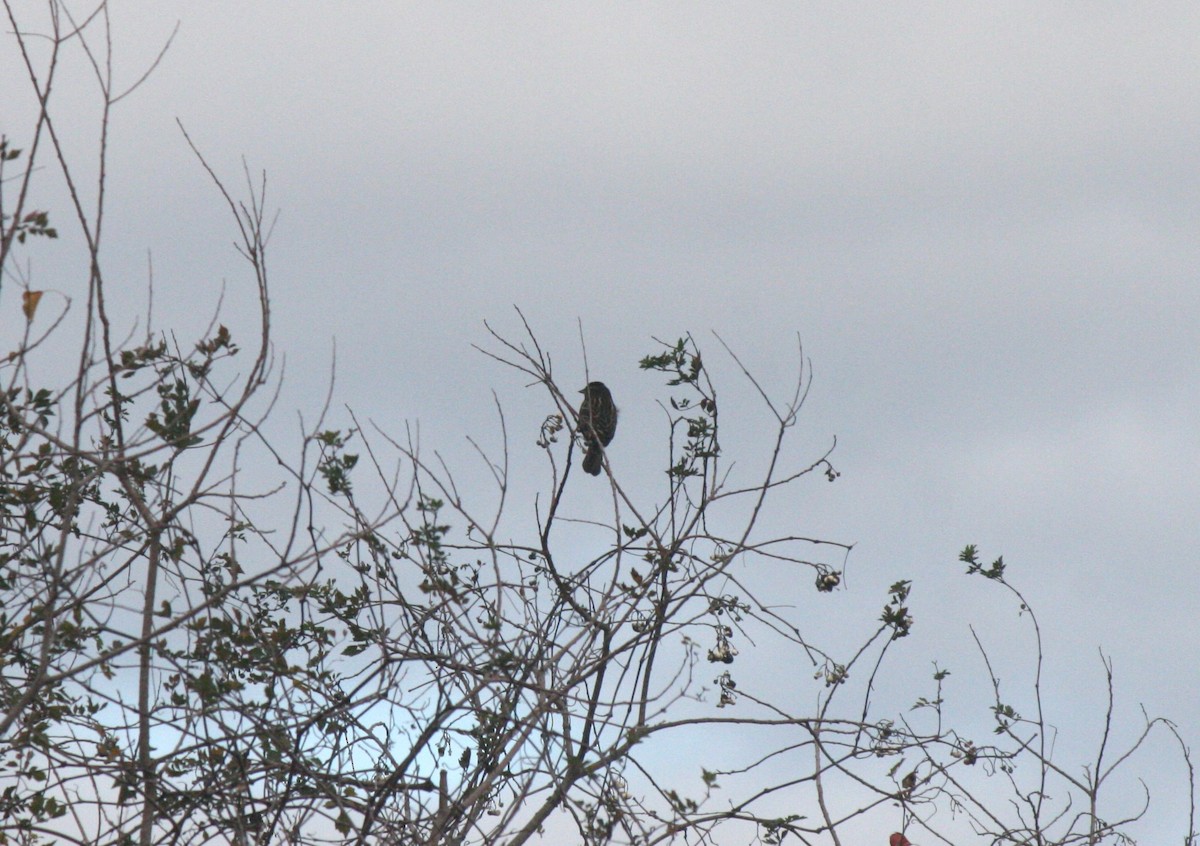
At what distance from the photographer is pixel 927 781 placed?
5238 millimetres

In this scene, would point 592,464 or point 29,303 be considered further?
point 592,464

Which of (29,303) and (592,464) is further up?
(592,464)

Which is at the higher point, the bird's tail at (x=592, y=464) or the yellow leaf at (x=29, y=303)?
the bird's tail at (x=592, y=464)

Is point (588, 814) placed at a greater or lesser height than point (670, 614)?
lesser

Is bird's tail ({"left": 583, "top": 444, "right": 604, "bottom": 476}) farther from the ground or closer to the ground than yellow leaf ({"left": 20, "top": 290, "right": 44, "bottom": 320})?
farther from the ground

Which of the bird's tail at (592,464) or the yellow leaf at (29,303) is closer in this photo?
the yellow leaf at (29,303)

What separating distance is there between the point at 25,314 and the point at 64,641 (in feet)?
3.78

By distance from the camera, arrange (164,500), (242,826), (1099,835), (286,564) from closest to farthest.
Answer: (286,564) < (242,826) < (164,500) < (1099,835)

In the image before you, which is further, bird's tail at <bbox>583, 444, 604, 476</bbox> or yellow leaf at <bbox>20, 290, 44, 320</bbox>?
bird's tail at <bbox>583, 444, 604, 476</bbox>

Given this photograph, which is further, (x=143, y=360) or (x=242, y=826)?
(x=143, y=360)

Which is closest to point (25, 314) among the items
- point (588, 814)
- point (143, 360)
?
point (143, 360)

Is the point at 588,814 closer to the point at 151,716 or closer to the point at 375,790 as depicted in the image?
the point at 375,790

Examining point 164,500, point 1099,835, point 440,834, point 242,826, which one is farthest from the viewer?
point 1099,835

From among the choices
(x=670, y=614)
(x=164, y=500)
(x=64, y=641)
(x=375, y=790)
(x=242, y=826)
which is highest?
(x=670, y=614)
